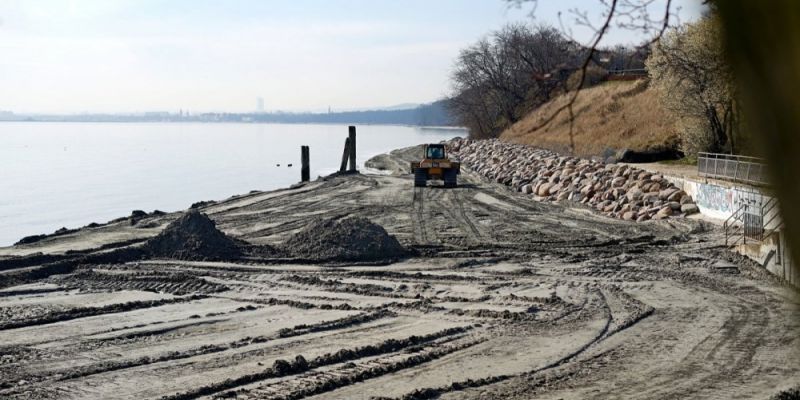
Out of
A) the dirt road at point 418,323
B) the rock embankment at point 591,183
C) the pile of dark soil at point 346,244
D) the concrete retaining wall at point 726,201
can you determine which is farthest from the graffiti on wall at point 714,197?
the pile of dark soil at point 346,244

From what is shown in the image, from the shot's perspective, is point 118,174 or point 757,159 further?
point 118,174

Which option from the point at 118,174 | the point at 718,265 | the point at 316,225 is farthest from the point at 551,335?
the point at 118,174

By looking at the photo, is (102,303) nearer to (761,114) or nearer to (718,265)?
(718,265)

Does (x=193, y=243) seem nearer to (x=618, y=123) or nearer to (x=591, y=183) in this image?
(x=591, y=183)

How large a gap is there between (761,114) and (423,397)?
7.55 meters

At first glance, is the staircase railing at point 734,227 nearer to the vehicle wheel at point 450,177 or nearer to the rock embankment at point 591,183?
the rock embankment at point 591,183

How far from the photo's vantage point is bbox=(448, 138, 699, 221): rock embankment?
2678cm

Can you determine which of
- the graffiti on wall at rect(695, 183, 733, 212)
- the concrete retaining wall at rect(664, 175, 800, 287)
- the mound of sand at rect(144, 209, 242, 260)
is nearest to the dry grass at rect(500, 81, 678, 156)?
the concrete retaining wall at rect(664, 175, 800, 287)

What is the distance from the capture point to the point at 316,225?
21234 millimetres

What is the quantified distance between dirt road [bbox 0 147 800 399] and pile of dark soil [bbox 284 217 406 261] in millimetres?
625

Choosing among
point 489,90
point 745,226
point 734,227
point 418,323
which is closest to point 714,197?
point 734,227

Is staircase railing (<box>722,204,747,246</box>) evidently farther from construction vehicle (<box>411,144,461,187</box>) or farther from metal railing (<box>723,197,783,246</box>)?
construction vehicle (<box>411,144,461,187</box>)

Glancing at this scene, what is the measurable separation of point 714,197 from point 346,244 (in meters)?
10.5

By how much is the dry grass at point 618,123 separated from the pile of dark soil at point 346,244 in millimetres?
19180
